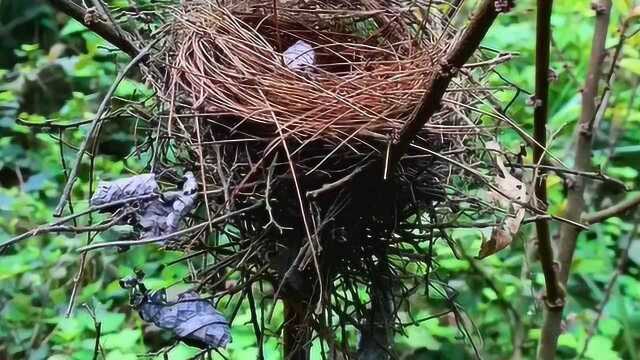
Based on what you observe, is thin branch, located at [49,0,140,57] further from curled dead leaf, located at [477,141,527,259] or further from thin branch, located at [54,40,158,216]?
curled dead leaf, located at [477,141,527,259]

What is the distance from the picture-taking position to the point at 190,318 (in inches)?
→ 29.9

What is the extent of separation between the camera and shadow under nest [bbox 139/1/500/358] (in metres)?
0.78

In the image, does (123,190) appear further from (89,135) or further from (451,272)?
(451,272)

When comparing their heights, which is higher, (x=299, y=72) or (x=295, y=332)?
(x=299, y=72)

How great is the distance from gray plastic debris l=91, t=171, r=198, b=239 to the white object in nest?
0.27 meters

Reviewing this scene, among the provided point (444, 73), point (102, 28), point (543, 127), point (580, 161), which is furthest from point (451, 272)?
point (444, 73)

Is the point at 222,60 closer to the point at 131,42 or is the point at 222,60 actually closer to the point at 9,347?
the point at 131,42

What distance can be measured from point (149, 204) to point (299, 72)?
0.91ft

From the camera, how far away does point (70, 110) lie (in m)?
1.94

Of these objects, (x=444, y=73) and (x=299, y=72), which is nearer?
(x=444, y=73)

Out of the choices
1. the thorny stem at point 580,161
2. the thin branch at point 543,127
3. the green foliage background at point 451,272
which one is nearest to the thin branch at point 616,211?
the thorny stem at point 580,161

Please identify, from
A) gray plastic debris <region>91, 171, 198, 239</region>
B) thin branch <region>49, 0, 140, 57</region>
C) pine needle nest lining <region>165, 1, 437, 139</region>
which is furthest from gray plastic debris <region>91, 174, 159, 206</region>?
thin branch <region>49, 0, 140, 57</region>

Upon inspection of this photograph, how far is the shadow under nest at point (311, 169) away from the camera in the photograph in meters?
0.78

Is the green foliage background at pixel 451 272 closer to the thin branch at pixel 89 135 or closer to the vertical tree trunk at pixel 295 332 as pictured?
the vertical tree trunk at pixel 295 332
